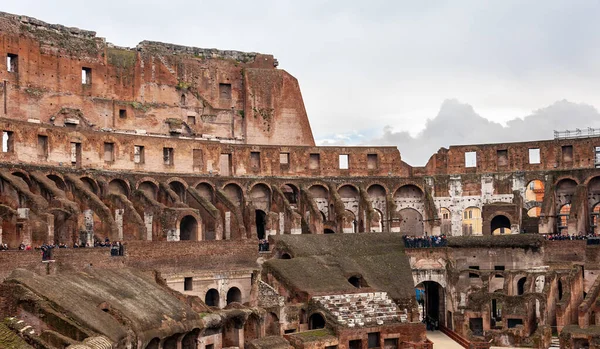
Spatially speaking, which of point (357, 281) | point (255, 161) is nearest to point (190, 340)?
point (357, 281)

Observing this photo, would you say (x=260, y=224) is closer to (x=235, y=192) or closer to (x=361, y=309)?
(x=235, y=192)

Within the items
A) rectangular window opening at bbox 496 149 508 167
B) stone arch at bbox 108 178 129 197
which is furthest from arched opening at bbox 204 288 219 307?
rectangular window opening at bbox 496 149 508 167

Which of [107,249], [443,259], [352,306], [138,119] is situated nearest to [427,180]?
[443,259]

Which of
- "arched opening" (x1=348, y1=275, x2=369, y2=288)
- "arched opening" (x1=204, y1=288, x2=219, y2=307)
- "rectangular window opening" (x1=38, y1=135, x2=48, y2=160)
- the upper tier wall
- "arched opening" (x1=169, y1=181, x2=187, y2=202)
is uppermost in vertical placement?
the upper tier wall

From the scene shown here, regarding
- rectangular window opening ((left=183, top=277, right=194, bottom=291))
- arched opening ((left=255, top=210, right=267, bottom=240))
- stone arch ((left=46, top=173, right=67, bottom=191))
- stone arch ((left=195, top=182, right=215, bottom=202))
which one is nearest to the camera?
rectangular window opening ((left=183, top=277, right=194, bottom=291))

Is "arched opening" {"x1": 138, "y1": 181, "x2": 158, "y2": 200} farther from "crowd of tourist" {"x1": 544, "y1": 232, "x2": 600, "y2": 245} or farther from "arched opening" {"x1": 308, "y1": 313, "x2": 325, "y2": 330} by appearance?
"crowd of tourist" {"x1": 544, "y1": 232, "x2": 600, "y2": 245}

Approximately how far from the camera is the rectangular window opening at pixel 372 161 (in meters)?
54.5

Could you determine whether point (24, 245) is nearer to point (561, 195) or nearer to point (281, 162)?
point (281, 162)

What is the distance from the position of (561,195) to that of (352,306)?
62.3ft

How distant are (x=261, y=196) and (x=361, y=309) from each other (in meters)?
14.2

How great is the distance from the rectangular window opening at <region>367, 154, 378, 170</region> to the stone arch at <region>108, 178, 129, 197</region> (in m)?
16.6

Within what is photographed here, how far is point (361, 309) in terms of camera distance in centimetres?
4025

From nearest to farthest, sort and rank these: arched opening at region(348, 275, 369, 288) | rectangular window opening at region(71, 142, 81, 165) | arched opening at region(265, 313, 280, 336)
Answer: arched opening at region(265, 313, 280, 336)
arched opening at region(348, 275, 369, 288)
rectangular window opening at region(71, 142, 81, 165)

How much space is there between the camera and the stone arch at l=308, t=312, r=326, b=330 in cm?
4012
